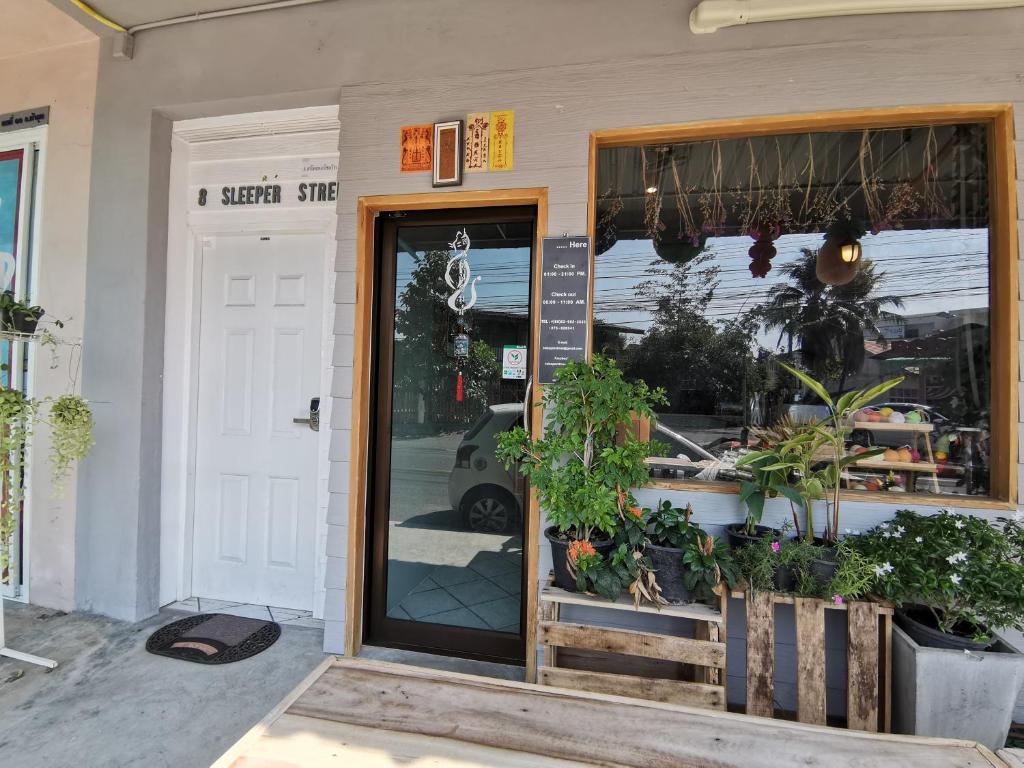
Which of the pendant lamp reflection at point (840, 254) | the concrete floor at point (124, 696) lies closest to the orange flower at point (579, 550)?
the concrete floor at point (124, 696)

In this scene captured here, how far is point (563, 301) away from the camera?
2307 mm

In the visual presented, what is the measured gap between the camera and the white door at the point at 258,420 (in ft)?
9.63

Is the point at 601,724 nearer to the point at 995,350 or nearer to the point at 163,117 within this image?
the point at 995,350

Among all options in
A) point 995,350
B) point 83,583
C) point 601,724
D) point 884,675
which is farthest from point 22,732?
point 995,350

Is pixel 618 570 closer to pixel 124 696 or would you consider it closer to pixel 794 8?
pixel 124 696

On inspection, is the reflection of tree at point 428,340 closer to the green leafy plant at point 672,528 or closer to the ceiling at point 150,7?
the green leafy plant at point 672,528

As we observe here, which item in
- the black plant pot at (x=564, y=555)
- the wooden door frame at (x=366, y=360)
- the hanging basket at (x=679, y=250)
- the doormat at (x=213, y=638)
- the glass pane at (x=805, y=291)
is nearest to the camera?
the black plant pot at (x=564, y=555)

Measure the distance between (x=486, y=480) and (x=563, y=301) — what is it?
0.98 m

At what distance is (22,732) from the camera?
1.96 meters

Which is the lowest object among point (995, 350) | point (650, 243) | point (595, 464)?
point (595, 464)

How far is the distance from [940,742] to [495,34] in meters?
2.99

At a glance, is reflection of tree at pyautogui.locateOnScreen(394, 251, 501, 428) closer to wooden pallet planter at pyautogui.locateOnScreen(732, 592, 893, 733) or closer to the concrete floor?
the concrete floor

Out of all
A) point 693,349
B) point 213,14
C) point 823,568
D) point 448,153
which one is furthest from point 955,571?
point 213,14

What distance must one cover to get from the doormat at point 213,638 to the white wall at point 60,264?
29.0 inches
